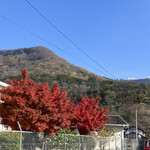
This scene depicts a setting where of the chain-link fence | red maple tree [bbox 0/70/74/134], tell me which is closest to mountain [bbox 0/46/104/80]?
the chain-link fence

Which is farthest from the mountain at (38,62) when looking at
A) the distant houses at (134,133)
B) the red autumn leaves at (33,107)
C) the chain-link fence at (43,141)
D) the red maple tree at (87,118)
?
the red autumn leaves at (33,107)

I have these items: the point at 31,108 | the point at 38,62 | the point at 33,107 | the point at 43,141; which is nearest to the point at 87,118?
the point at 43,141

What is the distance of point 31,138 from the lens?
11164mm

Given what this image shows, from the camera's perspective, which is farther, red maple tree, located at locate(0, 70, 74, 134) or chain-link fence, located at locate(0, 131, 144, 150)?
red maple tree, located at locate(0, 70, 74, 134)

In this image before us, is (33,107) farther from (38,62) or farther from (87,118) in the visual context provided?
(38,62)

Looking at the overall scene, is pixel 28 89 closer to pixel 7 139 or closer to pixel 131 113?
pixel 7 139

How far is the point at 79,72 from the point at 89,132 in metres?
112

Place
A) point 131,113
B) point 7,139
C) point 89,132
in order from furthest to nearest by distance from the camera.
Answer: point 131,113 < point 89,132 < point 7,139

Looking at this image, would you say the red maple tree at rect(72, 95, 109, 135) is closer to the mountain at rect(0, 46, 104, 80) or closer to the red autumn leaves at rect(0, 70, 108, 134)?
the red autumn leaves at rect(0, 70, 108, 134)

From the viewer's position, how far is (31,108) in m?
12.2

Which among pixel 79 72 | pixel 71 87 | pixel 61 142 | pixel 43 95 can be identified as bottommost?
pixel 61 142

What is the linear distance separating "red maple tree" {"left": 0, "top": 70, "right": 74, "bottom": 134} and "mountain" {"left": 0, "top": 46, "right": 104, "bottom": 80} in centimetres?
9765

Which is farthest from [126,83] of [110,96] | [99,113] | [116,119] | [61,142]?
[61,142]

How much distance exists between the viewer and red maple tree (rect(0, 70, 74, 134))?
11.8 m
